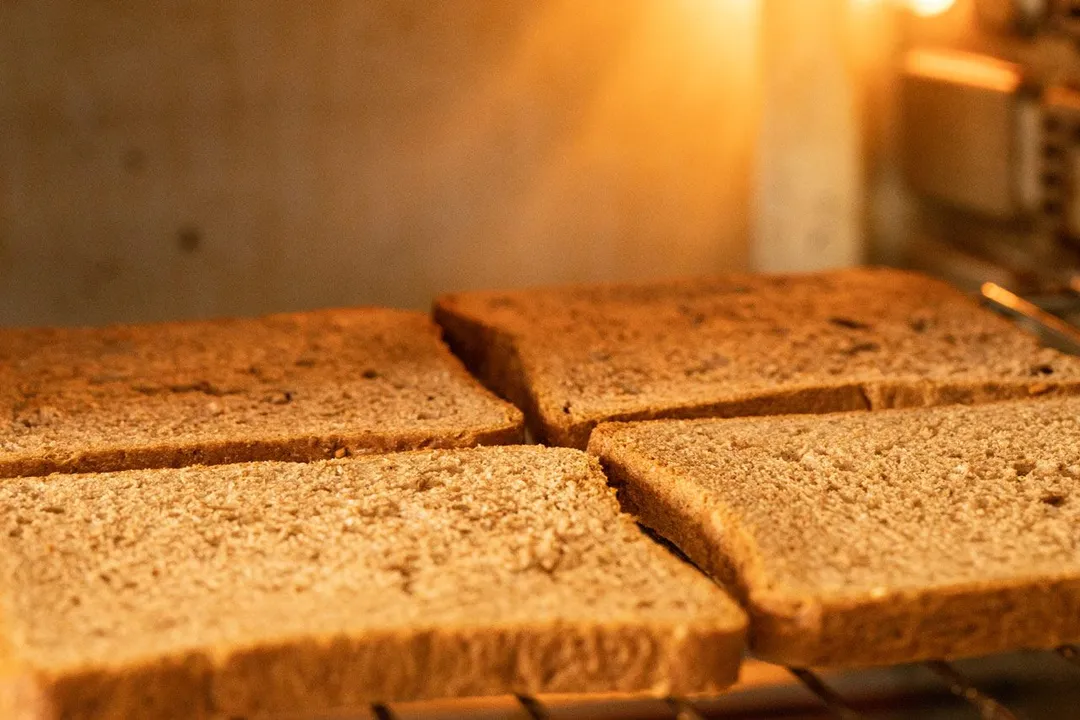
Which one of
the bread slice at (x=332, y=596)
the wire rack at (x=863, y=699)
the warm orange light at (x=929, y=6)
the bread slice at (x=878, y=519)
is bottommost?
the wire rack at (x=863, y=699)

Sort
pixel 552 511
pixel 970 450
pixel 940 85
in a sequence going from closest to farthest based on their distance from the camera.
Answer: pixel 552 511, pixel 970 450, pixel 940 85

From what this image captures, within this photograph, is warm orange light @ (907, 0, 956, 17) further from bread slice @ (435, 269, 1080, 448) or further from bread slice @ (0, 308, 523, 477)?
bread slice @ (0, 308, 523, 477)

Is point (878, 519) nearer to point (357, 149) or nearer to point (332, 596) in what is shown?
point (332, 596)

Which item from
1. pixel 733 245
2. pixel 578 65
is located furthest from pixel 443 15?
pixel 733 245

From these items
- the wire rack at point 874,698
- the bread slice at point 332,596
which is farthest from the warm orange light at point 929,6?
the bread slice at point 332,596

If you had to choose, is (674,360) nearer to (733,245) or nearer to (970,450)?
(970,450)

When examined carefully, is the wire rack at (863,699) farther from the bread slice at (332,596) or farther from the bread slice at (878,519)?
the bread slice at (332,596)
